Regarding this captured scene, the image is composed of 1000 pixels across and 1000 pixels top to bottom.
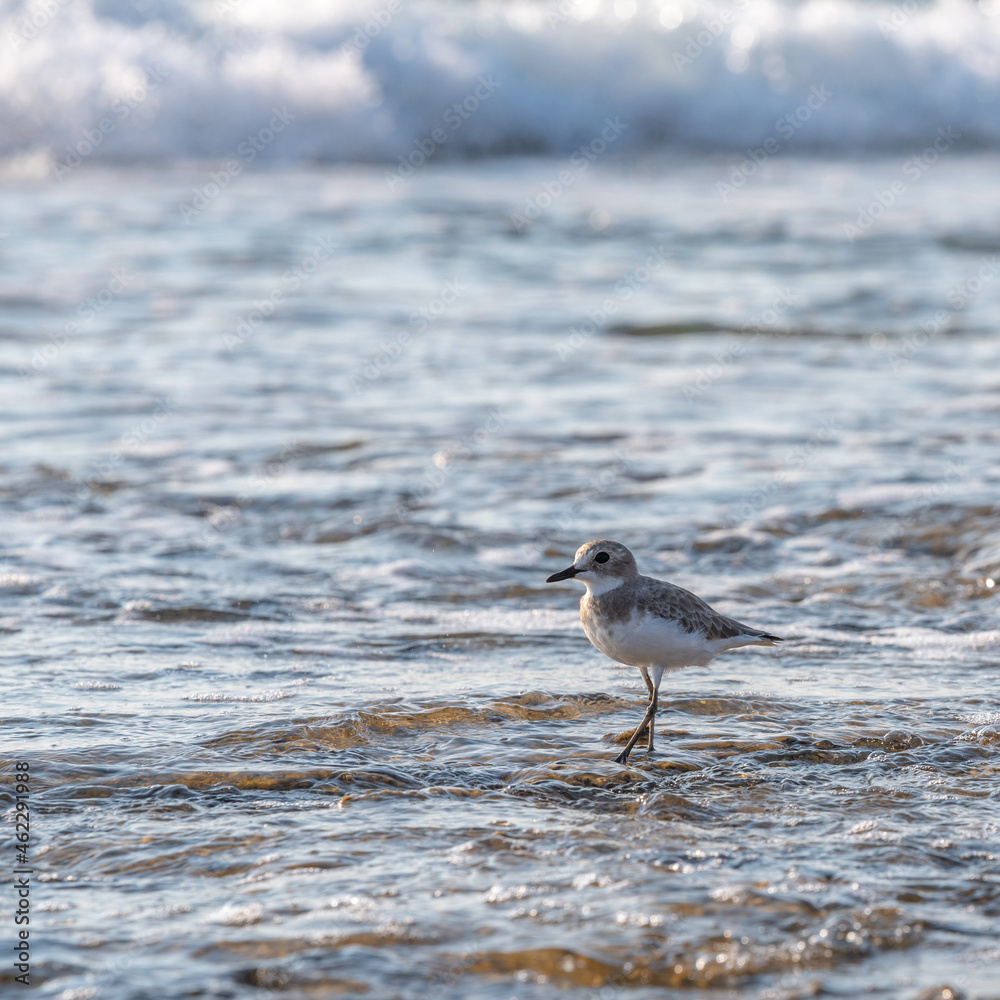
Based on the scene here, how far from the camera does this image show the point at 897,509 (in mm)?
8320

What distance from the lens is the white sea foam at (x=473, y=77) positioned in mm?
24453

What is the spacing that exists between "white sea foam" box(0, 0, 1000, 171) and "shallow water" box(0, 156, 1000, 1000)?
922 cm

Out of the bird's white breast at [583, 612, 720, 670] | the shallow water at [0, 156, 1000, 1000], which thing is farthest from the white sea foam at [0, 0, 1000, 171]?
the bird's white breast at [583, 612, 720, 670]

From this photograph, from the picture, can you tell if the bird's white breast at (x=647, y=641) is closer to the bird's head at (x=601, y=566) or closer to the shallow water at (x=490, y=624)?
the bird's head at (x=601, y=566)

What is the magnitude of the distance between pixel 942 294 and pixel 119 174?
1424cm

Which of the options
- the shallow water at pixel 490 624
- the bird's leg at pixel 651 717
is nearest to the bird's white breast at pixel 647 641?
the bird's leg at pixel 651 717

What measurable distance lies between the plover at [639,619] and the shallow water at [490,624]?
0.30 meters

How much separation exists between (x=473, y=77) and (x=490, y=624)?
875 inches

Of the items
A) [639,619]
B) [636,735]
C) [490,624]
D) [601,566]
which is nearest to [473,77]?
[490,624]

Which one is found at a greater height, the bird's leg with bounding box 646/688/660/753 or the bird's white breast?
the bird's white breast

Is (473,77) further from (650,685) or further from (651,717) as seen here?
(651,717)

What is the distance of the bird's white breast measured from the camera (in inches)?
200

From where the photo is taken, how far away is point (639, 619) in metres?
5.09

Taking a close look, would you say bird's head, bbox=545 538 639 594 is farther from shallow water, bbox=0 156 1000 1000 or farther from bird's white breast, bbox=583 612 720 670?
shallow water, bbox=0 156 1000 1000
